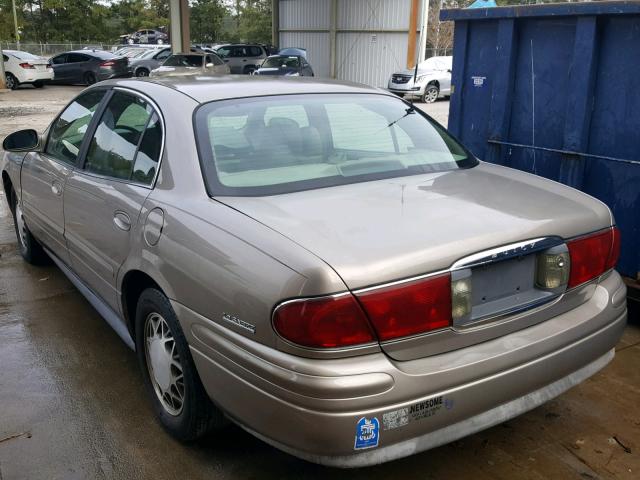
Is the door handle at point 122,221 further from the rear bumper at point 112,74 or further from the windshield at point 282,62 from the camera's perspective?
the rear bumper at point 112,74

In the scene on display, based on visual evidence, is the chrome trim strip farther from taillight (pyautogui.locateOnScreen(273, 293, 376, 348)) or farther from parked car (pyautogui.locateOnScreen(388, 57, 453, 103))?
parked car (pyautogui.locateOnScreen(388, 57, 453, 103))

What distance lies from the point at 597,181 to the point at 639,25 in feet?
3.22

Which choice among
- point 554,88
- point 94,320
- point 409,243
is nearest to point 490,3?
point 554,88

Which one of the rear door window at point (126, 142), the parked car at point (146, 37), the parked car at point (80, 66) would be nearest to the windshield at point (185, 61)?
the parked car at point (80, 66)

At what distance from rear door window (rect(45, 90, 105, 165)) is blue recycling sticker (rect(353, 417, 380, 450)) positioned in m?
2.57

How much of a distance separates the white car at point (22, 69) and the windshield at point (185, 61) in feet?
26.7

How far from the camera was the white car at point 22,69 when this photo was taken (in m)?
24.9

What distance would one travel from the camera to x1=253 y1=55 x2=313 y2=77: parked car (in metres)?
21.9

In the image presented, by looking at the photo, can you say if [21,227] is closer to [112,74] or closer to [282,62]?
[282,62]

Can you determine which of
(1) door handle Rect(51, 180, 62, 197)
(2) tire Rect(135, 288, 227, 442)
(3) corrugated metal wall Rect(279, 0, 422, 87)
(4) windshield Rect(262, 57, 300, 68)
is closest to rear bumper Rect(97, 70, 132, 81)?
(4) windshield Rect(262, 57, 300, 68)

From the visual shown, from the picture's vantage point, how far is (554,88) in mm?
4414

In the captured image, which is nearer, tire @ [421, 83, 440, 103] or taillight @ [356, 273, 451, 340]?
taillight @ [356, 273, 451, 340]

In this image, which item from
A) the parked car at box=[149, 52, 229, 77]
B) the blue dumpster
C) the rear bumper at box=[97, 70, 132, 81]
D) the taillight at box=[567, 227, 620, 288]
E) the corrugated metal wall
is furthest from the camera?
the corrugated metal wall

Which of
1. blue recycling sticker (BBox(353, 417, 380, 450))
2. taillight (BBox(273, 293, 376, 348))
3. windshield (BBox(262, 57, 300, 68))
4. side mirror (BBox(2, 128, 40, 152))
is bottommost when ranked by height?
blue recycling sticker (BBox(353, 417, 380, 450))
